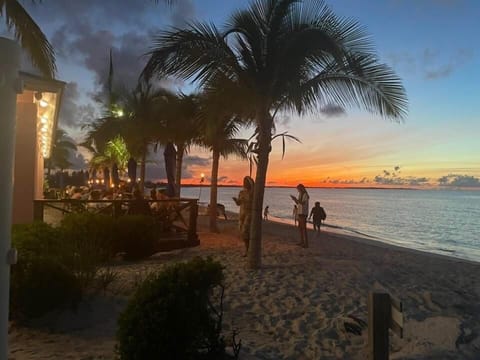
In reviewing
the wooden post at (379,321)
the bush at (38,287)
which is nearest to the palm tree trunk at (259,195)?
the bush at (38,287)

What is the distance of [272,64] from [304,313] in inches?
184

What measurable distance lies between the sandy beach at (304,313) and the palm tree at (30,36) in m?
5.29

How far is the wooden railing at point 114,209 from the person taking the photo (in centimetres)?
934

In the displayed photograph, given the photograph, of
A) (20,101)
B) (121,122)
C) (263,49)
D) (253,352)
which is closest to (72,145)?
(121,122)

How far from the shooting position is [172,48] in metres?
7.42

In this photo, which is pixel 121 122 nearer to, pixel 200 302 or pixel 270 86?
pixel 270 86

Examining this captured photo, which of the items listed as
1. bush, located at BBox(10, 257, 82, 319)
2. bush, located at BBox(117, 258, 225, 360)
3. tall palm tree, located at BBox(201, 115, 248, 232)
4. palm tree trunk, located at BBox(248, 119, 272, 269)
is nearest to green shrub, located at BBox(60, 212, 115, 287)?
bush, located at BBox(10, 257, 82, 319)

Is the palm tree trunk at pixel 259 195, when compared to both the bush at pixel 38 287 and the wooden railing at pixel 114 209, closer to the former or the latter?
the wooden railing at pixel 114 209

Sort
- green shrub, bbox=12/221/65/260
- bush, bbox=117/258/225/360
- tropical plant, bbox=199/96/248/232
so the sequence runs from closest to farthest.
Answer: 1. bush, bbox=117/258/225/360
2. green shrub, bbox=12/221/65/260
3. tropical plant, bbox=199/96/248/232

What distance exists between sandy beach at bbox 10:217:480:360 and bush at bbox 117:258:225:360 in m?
0.61

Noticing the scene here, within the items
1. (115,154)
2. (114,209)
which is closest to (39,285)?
(114,209)

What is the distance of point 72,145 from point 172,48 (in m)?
51.8

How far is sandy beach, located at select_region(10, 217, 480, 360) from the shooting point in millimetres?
4254

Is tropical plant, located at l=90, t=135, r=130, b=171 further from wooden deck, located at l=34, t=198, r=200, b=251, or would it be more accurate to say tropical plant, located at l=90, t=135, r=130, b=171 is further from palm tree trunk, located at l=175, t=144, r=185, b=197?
wooden deck, located at l=34, t=198, r=200, b=251
